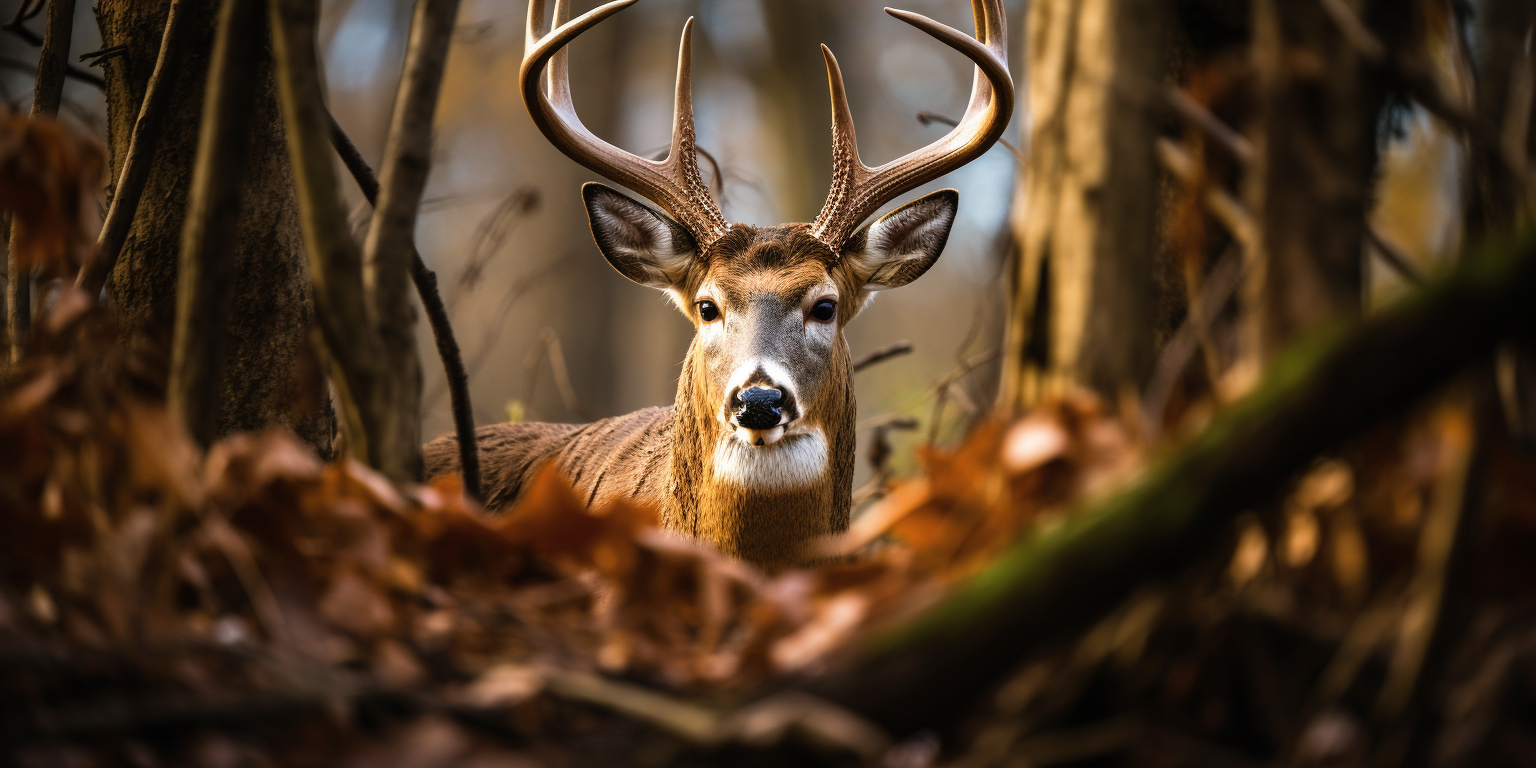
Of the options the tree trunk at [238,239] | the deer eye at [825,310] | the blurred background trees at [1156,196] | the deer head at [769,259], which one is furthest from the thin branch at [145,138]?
the deer eye at [825,310]

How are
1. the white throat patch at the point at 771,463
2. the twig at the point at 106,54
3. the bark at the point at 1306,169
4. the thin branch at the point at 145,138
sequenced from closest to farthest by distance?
the bark at the point at 1306,169, the thin branch at the point at 145,138, the twig at the point at 106,54, the white throat patch at the point at 771,463

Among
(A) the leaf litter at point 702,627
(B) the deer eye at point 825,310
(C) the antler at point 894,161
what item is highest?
(C) the antler at point 894,161

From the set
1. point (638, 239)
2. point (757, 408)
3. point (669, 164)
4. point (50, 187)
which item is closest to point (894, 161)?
point (669, 164)

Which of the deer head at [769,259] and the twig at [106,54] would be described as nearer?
the twig at [106,54]

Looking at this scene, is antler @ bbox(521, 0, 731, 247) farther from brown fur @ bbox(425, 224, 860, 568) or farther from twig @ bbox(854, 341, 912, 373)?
twig @ bbox(854, 341, 912, 373)

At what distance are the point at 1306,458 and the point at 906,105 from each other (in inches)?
697

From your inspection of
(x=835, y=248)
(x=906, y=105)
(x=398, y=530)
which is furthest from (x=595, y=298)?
(x=398, y=530)

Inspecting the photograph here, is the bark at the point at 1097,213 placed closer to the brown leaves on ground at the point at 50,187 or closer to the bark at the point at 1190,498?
the bark at the point at 1190,498

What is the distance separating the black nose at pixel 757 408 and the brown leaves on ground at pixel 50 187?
237 cm

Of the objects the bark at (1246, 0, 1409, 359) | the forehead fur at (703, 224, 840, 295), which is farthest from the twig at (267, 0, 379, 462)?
the forehead fur at (703, 224, 840, 295)

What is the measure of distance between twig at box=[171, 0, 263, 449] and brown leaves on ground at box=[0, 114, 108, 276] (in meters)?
0.27

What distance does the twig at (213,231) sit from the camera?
185 centimetres

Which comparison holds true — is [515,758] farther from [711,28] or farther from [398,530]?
[711,28]

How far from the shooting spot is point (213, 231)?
1.88 meters
